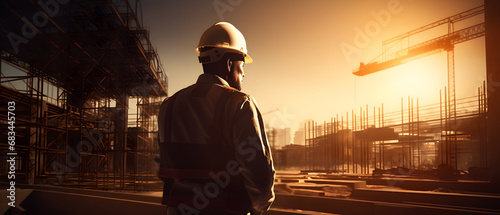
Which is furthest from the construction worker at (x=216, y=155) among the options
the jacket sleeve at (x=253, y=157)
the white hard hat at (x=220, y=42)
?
the white hard hat at (x=220, y=42)

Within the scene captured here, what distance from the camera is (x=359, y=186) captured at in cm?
1217

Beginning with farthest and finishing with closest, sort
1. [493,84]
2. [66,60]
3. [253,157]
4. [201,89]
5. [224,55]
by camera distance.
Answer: [66,60]
[493,84]
[224,55]
[201,89]
[253,157]

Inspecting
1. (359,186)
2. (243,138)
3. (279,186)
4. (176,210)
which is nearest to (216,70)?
(243,138)

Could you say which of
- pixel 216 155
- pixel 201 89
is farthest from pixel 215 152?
pixel 201 89

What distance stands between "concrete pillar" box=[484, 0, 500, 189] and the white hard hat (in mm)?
10407

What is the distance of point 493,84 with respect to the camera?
9.75m

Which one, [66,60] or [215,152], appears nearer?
[215,152]

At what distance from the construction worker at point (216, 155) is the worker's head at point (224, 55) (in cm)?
8

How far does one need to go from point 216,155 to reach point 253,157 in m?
0.17

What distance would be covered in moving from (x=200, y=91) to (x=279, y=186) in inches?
426

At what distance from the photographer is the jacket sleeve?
1.35m

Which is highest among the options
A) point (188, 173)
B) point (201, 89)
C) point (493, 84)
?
point (493, 84)

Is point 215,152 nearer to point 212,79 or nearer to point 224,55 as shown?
point 212,79

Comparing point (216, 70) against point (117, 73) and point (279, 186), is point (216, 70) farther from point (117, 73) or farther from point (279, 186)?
point (117, 73)
